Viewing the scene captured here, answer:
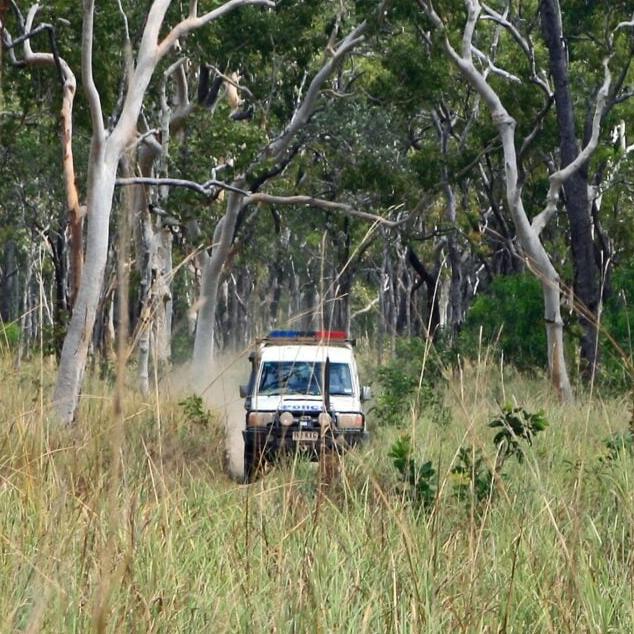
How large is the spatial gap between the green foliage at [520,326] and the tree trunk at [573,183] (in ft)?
11.8

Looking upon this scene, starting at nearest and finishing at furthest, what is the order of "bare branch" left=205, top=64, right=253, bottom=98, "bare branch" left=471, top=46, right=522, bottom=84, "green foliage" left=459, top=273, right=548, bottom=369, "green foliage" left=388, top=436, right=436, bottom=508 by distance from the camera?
1. "green foliage" left=388, top=436, right=436, bottom=508
2. "bare branch" left=471, top=46, right=522, bottom=84
3. "bare branch" left=205, top=64, right=253, bottom=98
4. "green foliage" left=459, top=273, right=548, bottom=369

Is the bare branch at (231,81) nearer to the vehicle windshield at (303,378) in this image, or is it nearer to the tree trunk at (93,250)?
the vehicle windshield at (303,378)

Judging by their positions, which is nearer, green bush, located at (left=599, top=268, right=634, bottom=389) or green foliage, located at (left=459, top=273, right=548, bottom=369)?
green bush, located at (left=599, top=268, right=634, bottom=389)

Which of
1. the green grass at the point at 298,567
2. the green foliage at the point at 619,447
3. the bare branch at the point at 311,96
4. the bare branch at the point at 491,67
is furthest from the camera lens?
the bare branch at the point at 311,96

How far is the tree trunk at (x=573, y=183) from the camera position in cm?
1927

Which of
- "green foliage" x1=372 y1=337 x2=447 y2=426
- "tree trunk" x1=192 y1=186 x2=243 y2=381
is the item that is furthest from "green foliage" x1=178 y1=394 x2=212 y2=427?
"tree trunk" x1=192 y1=186 x2=243 y2=381

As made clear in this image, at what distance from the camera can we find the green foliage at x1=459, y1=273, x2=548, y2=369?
77.7 feet

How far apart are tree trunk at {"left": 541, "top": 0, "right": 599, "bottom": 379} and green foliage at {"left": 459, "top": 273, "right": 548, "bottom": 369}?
360cm

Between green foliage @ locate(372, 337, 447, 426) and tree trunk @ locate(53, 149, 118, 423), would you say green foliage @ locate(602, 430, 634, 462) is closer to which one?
green foliage @ locate(372, 337, 447, 426)

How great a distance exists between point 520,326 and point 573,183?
4.59 meters

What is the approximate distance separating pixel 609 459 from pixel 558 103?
469 inches

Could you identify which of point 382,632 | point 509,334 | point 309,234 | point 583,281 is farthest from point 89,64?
point 309,234

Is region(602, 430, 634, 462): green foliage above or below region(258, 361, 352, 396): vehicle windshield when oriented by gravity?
below

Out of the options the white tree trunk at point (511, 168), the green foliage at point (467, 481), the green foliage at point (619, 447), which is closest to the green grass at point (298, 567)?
the green foliage at point (467, 481)
